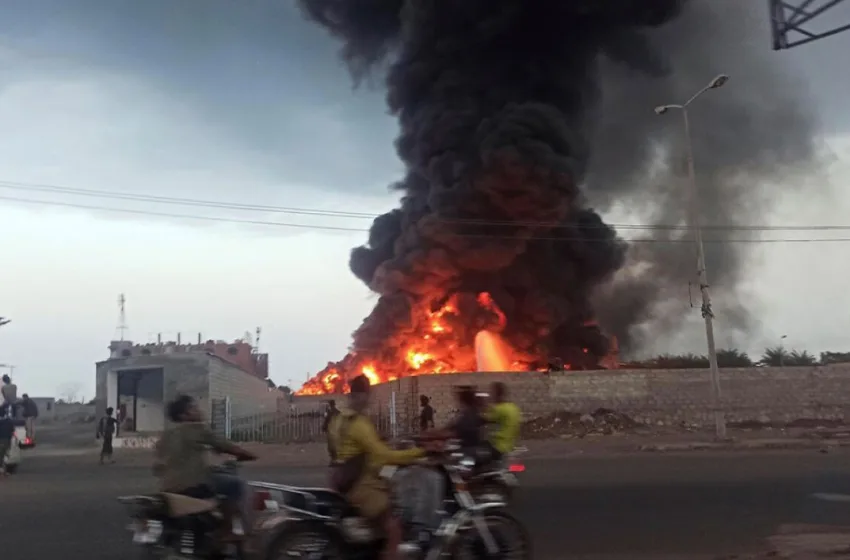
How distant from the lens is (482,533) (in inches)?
225

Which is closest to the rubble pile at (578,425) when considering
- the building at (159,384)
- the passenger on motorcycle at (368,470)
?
the building at (159,384)

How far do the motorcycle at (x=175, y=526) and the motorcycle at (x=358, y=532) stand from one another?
1.42ft

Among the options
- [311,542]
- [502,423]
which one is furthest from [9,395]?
[311,542]

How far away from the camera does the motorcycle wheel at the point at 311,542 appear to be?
527cm

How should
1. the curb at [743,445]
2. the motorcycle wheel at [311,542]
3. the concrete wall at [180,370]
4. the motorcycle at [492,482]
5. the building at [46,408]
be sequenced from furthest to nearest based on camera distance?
the building at [46,408] < the concrete wall at [180,370] < the curb at [743,445] < the motorcycle at [492,482] < the motorcycle wheel at [311,542]

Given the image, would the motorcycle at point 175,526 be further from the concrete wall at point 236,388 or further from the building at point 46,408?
the building at point 46,408

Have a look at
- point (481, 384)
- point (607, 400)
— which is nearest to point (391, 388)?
point (481, 384)

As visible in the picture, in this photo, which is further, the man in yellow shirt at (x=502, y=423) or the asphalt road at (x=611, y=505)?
the man in yellow shirt at (x=502, y=423)

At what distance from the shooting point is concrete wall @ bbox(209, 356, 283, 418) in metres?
28.8

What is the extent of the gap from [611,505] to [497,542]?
4576 mm

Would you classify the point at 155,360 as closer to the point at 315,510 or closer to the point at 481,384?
the point at 481,384

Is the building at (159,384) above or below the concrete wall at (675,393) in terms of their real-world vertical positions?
above

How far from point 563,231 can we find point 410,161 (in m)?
8.16

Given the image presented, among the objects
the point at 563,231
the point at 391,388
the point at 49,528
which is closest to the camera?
the point at 49,528
